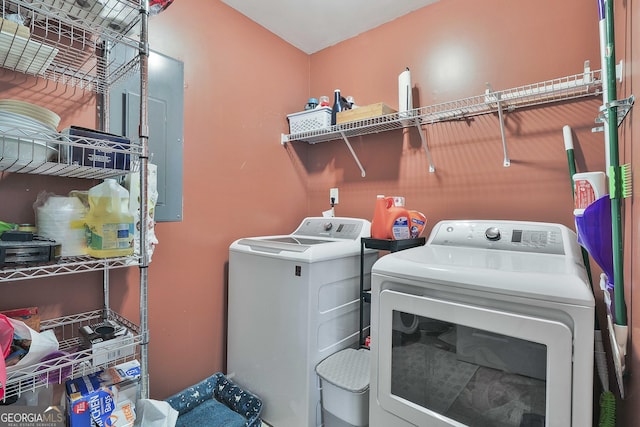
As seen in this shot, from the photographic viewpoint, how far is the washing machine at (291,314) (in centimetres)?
153

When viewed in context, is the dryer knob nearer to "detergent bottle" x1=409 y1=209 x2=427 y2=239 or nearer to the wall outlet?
"detergent bottle" x1=409 y1=209 x2=427 y2=239

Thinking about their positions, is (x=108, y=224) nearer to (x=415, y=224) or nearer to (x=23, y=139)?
(x=23, y=139)

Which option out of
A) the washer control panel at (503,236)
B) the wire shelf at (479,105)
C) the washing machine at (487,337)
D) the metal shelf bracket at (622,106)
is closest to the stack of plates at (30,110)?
the washing machine at (487,337)

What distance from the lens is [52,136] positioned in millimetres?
1079

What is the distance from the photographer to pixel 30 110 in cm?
110

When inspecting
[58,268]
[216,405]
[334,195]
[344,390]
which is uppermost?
[334,195]

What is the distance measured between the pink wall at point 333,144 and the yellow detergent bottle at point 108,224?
1.12ft

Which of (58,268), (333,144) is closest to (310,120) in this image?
(333,144)

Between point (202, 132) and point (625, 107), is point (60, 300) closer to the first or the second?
point (202, 132)

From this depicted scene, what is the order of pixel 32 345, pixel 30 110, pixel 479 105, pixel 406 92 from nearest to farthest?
pixel 32 345 < pixel 30 110 < pixel 479 105 < pixel 406 92

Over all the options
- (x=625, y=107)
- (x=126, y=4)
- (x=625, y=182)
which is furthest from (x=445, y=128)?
(x=126, y=4)

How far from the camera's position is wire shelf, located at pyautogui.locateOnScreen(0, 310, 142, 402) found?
38.9 inches

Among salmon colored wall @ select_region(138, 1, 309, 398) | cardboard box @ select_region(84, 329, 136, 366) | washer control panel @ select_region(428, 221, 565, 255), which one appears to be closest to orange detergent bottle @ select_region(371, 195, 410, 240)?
washer control panel @ select_region(428, 221, 565, 255)

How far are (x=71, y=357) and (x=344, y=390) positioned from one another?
3.58 ft
